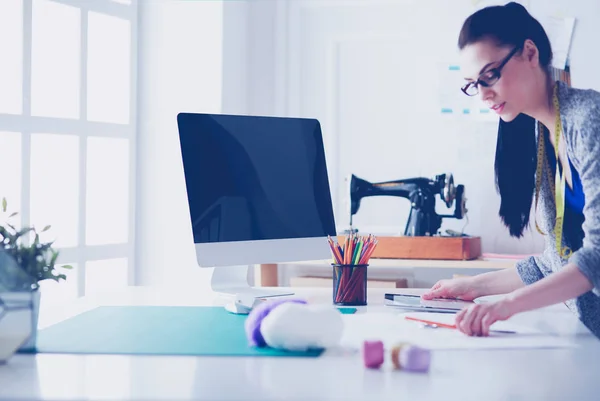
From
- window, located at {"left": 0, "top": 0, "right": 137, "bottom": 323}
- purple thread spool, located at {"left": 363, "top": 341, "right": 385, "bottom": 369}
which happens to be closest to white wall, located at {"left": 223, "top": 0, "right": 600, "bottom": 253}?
window, located at {"left": 0, "top": 0, "right": 137, "bottom": 323}

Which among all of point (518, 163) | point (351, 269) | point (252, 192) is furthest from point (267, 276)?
point (518, 163)

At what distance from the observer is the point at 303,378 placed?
1021mm

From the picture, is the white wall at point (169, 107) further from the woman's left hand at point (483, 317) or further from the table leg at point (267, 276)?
the woman's left hand at point (483, 317)

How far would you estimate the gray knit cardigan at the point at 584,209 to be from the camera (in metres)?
1.35

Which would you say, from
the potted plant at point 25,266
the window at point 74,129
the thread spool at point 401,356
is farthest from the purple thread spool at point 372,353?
the window at point 74,129

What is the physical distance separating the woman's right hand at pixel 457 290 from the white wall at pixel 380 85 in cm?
152

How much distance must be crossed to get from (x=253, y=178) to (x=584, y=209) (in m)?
0.77

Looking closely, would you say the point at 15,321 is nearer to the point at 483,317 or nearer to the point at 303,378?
the point at 303,378

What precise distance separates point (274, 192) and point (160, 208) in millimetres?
1548

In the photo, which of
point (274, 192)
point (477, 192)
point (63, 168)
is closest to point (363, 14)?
point (477, 192)

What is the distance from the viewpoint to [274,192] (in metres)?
1.81

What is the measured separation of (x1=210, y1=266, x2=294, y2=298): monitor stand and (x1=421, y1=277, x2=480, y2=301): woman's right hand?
0.36m

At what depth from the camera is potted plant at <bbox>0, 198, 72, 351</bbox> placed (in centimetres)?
114

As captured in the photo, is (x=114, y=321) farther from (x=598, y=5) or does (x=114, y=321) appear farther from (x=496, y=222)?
(x=598, y=5)
